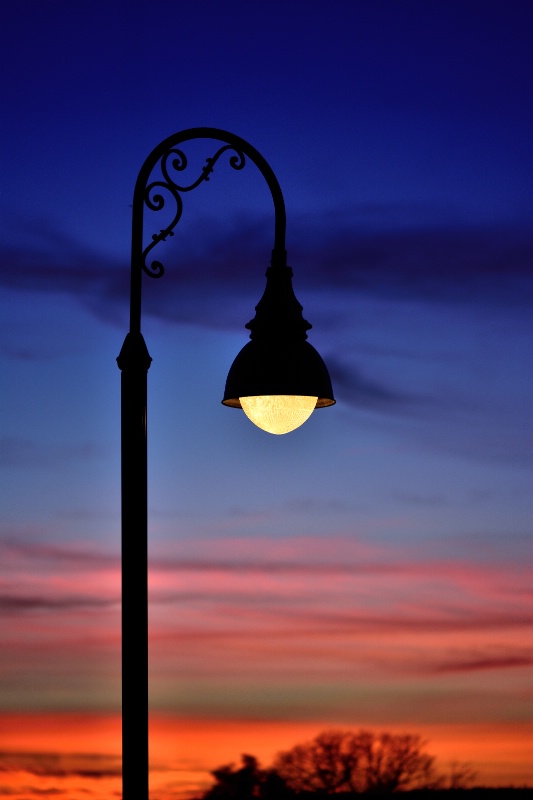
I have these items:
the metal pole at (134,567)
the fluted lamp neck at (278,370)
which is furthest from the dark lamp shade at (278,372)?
the metal pole at (134,567)

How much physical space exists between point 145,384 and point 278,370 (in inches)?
33.8

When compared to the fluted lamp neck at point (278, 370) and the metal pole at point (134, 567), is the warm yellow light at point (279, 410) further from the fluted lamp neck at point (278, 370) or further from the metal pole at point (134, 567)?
the metal pole at point (134, 567)

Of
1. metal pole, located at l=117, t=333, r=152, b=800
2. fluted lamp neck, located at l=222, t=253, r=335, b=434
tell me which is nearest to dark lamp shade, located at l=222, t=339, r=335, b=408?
fluted lamp neck, located at l=222, t=253, r=335, b=434

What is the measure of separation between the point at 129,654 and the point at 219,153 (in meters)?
3.15

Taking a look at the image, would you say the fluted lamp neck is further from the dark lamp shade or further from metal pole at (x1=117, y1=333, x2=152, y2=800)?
metal pole at (x1=117, y1=333, x2=152, y2=800)

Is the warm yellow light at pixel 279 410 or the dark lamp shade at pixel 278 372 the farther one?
the warm yellow light at pixel 279 410

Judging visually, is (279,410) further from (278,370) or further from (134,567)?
(134,567)

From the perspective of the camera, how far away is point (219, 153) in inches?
291

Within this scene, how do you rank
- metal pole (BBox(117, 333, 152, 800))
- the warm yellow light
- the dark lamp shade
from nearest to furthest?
metal pole (BBox(117, 333, 152, 800)), the dark lamp shade, the warm yellow light

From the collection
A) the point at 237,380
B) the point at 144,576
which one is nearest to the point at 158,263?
the point at 237,380

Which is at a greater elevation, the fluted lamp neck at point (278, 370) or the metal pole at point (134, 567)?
the fluted lamp neck at point (278, 370)

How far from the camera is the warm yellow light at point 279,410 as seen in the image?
7.20 meters

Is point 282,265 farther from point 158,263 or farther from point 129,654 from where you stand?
point 129,654

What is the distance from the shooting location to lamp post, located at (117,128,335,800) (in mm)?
6359
